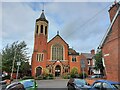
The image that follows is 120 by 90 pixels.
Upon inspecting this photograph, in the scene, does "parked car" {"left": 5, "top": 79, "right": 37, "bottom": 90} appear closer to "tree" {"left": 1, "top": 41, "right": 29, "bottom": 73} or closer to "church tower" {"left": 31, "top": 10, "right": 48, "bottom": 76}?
"tree" {"left": 1, "top": 41, "right": 29, "bottom": 73}

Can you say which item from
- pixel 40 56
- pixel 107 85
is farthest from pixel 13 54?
pixel 107 85

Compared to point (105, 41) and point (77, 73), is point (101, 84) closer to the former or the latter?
point (105, 41)

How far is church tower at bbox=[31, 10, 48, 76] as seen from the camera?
39.2 metres

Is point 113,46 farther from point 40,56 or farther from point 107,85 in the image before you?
point 40,56

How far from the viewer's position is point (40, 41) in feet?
136

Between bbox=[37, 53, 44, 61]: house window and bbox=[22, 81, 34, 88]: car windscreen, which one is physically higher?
bbox=[37, 53, 44, 61]: house window

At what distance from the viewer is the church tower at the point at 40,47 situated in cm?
3917

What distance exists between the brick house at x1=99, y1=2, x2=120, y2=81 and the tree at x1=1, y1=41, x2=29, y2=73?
18.5 metres

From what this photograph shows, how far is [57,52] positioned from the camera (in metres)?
41.9

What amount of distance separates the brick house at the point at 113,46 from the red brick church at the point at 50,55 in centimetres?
2126

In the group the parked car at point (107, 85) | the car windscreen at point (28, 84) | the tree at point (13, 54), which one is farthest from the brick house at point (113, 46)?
the tree at point (13, 54)

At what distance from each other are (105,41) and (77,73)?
2021cm

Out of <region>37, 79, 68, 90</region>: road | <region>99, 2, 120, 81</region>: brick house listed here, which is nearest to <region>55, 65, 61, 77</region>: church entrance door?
<region>37, 79, 68, 90</region>: road

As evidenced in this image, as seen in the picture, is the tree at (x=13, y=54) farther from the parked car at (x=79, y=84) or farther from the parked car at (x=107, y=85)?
the parked car at (x=107, y=85)
